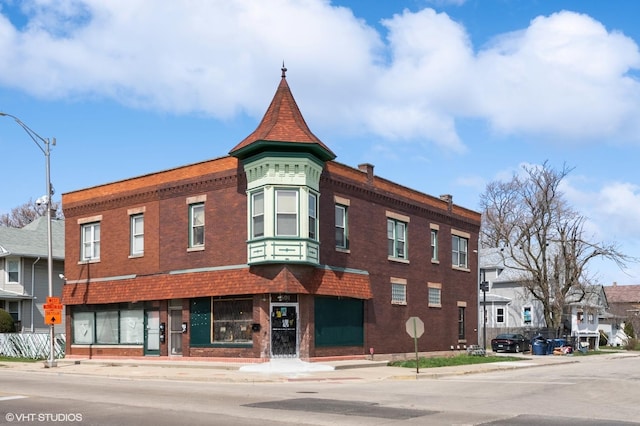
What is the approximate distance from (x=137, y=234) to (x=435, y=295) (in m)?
15.7

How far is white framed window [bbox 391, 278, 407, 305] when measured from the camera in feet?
115

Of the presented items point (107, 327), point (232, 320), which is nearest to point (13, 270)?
point (107, 327)

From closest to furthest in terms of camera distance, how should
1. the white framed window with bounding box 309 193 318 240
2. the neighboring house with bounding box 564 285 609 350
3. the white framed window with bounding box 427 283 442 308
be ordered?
the white framed window with bounding box 309 193 318 240 → the white framed window with bounding box 427 283 442 308 → the neighboring house with bounding box 564 285 609 350

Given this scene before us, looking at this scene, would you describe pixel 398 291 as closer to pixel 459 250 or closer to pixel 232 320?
pixel 459 250

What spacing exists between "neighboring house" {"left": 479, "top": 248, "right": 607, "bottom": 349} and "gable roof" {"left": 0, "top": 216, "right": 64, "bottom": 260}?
33.6 meters

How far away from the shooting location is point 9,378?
24.3 m

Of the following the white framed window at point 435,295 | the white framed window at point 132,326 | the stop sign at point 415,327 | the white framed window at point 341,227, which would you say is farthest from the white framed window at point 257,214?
the white framed window at point 435,295

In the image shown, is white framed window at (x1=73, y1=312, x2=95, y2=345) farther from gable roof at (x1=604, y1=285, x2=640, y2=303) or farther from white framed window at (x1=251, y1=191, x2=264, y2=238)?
gable roof at (x1=604, y1=285, x2=640, y2=303)

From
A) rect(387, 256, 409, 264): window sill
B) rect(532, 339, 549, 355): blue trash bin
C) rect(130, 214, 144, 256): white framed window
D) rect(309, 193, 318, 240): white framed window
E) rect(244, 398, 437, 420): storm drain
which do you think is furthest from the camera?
rect(532, 339, 549, 355): blue trash bin

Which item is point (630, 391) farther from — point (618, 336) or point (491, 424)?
point (618, 336)

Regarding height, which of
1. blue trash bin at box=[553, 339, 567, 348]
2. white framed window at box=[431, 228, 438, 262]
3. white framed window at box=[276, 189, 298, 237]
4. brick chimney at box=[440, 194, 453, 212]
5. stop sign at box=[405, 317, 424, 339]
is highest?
brick chimney at box=[440, 194, 453, 212]

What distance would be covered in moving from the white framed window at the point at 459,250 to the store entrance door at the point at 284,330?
48.4ft

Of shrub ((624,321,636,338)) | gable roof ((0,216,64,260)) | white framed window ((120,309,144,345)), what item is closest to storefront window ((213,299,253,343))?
white framed window ((120,309,144,345))

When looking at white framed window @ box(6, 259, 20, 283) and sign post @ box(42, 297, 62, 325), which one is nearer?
sign post @ box(42, 297, 62, 325)
